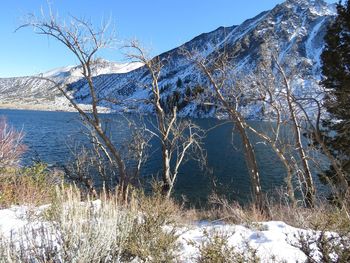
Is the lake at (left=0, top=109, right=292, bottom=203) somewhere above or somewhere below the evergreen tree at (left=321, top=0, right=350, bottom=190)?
below

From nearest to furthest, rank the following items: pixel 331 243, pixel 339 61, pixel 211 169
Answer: pixel 331 243
pixel 339 61
pixel 211 169

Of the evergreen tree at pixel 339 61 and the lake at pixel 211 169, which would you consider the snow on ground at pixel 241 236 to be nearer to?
the evergreen tree at pixel 339 61

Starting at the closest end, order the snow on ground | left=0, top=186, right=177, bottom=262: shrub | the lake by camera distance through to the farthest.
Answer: left=0, top=186, right=177, bottom=262: shrub < the snow on ground < the lake

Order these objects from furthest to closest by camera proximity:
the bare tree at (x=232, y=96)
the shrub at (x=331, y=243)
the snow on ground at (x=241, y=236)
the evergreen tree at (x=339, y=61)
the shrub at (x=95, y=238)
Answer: the bare tree at (x=232, y=96) < the evergreen tree at (x=339, y=61) < the snow on ground at (x=241, y=236) < the shrub at (x=95, y=238) < the shrub at (x=331, y=243)

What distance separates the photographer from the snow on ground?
5.06 metres

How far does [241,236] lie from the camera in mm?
5957

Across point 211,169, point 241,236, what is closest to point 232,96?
point 241,236

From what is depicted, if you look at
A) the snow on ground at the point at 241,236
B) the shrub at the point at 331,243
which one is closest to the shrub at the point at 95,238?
the snow on ground at the point at 241,236

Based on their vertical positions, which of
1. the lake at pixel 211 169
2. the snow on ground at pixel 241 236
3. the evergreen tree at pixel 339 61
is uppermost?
the evergreen tree at pixel 339 61

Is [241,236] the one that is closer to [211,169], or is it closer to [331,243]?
[331,243]

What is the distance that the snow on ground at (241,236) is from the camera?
199 inches

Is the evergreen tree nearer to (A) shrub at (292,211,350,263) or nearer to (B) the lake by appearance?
(B) the lake

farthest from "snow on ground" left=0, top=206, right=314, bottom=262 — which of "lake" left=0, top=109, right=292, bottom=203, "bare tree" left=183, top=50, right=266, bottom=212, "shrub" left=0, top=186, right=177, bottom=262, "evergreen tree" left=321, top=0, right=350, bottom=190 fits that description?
"lake" left=0, top=109, right=292, bottom=203

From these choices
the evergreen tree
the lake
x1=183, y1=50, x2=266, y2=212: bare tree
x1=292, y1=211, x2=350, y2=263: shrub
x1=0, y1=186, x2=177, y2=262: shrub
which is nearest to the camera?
x1=292, y1=211, x2=350, y2=263: shrub
